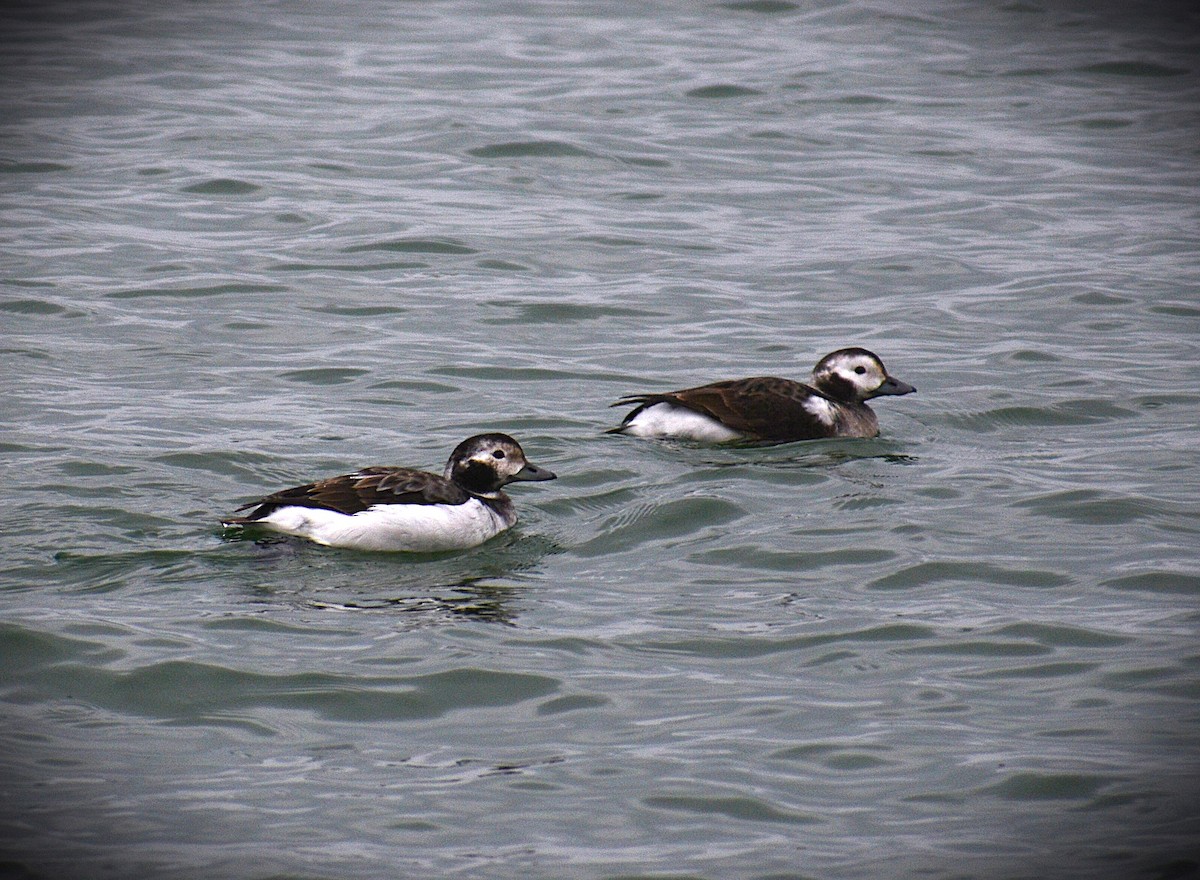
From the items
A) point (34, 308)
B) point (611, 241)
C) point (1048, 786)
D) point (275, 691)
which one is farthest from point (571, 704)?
point (611, 241)

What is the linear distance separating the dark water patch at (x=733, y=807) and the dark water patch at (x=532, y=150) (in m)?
13.4

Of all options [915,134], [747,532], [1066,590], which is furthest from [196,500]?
[915,134]

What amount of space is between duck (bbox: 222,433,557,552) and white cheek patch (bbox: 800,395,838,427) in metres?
2.39

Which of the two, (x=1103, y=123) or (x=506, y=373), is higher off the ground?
(x=1103, y=123)

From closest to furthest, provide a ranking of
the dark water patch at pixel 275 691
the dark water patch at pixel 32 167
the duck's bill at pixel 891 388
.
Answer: the dark water patch at pixel 275 691 → the duck's bill at pixel 891 388 → the dark water patch at pixel 32 167

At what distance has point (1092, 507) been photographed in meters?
10.2

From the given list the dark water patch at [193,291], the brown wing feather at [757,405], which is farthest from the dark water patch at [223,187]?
the brown wing feather at [757,405]

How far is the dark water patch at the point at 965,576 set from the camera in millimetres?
8992

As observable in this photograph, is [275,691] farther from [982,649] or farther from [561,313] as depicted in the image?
[561,313]

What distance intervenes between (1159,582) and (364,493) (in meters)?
4.12

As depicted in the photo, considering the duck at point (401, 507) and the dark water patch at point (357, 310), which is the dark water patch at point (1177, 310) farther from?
the duck at point (401, 507)

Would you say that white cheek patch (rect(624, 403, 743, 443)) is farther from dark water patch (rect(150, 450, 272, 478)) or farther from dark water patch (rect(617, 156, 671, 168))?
dark water patch (rect(617, 156, 671, 168))

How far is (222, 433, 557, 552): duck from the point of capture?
9.24 metres

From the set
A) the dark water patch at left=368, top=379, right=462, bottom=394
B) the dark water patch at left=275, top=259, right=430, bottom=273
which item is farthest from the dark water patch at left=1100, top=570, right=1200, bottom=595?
the dark water patch at left=275, top=259, right=430, bottom=273
